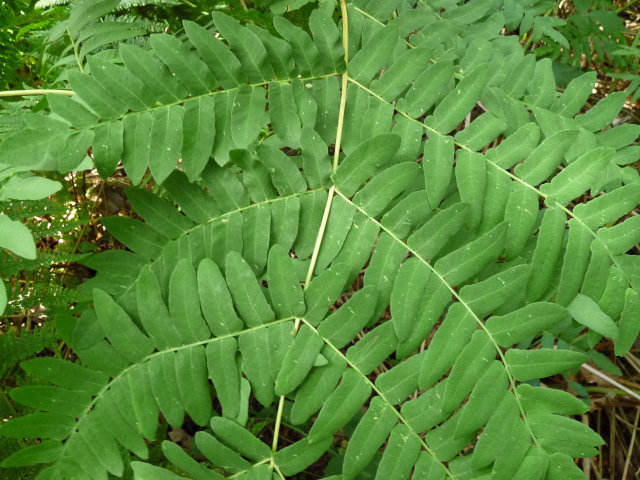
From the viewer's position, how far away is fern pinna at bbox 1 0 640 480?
3.94 ft

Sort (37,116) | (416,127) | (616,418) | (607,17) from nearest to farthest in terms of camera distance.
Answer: (37,116), (416,127), (616,418), (607,17)

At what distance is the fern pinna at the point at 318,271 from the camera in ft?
3.94

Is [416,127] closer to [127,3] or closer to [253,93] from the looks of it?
[253,93]

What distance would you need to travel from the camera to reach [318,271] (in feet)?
4.34

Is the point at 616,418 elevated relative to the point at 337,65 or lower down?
lower down

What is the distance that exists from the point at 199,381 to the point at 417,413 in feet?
1.58

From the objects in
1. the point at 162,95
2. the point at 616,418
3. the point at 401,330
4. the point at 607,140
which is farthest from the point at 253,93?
the point at 616,418

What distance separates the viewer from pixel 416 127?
1.42 m

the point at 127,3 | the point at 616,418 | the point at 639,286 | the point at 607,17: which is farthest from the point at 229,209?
the point at 607,17

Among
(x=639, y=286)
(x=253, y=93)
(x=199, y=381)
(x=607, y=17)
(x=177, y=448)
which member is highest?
(x=607, y=17)

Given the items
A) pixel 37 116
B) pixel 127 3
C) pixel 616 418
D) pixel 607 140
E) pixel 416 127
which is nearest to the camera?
pixel 37 116

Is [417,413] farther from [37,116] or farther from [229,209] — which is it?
[37,116]

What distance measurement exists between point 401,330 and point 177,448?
55 cm

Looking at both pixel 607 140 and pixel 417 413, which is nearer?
pixel 417 413
